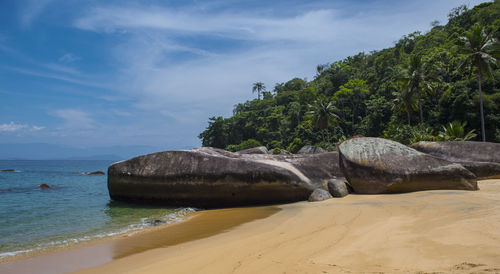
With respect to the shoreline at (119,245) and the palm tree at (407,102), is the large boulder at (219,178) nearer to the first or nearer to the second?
the shoreline at (119,245)

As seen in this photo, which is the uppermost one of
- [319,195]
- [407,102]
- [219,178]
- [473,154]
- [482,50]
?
[482,50]

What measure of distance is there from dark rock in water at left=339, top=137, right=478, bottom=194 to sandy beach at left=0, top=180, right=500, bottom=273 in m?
0.84

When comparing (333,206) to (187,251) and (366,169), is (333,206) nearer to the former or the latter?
(366,169)

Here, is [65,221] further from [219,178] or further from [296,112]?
[296,112]

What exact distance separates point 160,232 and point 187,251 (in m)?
2.25

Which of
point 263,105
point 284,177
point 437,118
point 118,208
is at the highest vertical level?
point 263,105

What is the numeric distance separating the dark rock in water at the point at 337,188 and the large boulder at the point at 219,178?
45 cm

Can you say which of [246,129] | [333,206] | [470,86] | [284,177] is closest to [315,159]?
[284,177]

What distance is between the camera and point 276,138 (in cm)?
6406

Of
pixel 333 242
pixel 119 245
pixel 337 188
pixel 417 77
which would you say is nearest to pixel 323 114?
pixel 417 77

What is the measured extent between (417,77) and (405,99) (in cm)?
314

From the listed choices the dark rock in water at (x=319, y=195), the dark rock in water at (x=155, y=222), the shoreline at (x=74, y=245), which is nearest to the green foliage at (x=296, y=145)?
the dark rock in water at (x=319, y=195)

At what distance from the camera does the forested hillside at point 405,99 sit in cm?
2644

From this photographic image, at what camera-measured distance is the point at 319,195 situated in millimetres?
10055
